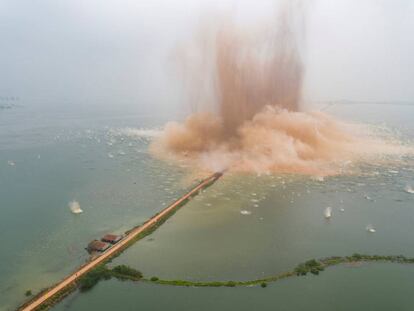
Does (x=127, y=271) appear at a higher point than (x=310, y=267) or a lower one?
higher

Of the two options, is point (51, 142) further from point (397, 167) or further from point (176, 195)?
point (397, 167)

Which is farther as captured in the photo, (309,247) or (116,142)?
(116,142)

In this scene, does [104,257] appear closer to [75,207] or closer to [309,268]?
[75,207]

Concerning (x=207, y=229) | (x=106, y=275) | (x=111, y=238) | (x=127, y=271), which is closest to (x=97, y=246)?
(x=111, y=238)

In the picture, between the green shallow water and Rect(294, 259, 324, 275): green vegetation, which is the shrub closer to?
the green shallow water

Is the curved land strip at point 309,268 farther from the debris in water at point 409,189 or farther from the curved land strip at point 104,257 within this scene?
the debris in water at point 409,189

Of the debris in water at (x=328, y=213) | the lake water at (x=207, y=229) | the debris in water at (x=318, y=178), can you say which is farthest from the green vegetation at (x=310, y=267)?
the debris in water at (x=318, y=178)

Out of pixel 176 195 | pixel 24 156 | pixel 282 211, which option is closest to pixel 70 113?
pixel 24 156
